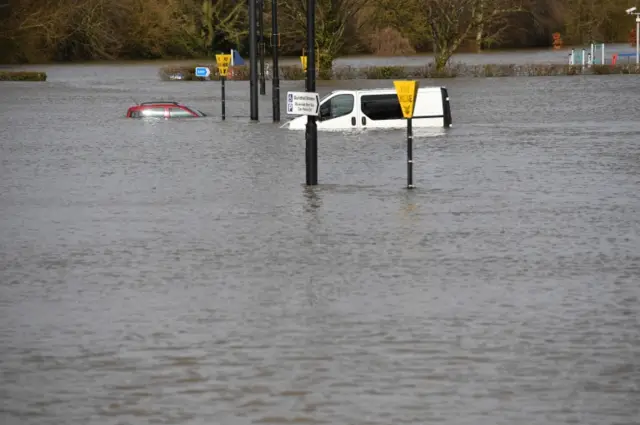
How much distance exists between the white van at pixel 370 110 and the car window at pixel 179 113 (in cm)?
765

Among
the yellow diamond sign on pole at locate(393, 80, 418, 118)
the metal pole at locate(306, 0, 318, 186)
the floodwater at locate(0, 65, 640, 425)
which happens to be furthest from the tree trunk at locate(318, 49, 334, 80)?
the yellow diamond sign on pole at locate(393, 80, 418, 118)

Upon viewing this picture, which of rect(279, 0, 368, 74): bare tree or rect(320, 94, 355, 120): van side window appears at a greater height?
rect(279, 0, 368, 74): bare tree

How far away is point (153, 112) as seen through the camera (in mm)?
43500

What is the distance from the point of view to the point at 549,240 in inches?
604

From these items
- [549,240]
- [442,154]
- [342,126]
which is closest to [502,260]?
[549,240]

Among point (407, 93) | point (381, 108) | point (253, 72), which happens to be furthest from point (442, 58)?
point (407, 93)

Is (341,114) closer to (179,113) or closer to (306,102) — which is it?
(179,113)

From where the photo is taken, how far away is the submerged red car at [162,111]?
43.3m

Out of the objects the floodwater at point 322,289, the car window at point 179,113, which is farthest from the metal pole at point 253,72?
the floodwater at point 322,289

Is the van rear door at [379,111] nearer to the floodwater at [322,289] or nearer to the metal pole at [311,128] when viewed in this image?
the floodwater at [322,289]

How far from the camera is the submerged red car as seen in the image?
43281 millimetres

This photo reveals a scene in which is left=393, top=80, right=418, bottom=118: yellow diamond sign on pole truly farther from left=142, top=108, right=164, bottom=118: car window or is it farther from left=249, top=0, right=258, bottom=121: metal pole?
left=142, top=108, right=164, bottom=118: car window

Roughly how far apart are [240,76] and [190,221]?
63.3 metres

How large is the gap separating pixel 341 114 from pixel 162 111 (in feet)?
28.0
